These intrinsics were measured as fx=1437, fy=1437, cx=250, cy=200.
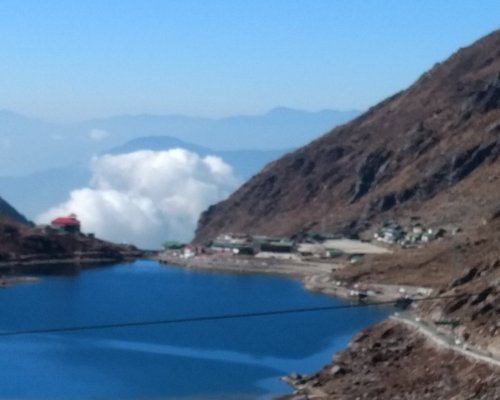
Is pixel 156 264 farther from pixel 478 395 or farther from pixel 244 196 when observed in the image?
pixel 478 395

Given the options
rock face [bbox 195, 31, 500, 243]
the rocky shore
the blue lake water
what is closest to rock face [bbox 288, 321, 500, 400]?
the rocky shore

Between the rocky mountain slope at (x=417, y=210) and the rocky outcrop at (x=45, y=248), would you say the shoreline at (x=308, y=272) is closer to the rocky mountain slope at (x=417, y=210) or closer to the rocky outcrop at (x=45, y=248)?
the rocky mountain slope at (x=417, y=210)

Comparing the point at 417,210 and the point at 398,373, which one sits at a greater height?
the point at 417,210

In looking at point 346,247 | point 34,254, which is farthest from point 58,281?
point 346,247

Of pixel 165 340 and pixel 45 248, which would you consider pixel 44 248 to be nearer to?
pixel 45 248

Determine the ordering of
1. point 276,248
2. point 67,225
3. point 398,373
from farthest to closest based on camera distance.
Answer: point 67,225 → point 276,248 → point 398,373

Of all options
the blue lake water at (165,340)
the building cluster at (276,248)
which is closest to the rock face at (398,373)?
the blue lake water at (165,340)

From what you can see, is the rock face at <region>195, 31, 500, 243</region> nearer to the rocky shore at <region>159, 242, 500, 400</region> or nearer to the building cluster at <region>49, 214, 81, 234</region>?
the building cluster at <region>49, 214, 81, 234</region>

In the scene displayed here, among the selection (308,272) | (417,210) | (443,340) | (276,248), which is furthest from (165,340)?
(417,210)
